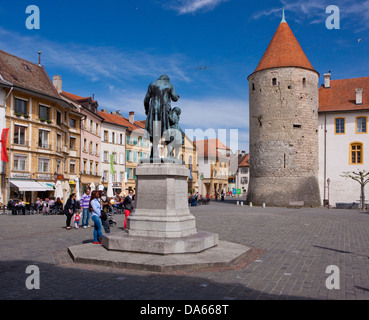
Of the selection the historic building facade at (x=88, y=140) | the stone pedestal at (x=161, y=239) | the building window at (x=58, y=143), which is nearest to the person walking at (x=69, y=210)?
the stone pedestal at (x=161, y=239)

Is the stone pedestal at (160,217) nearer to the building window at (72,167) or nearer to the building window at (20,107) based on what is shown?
the building window at (20,107)

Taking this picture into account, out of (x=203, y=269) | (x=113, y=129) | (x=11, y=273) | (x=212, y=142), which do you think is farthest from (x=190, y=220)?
(x=212, y=142)

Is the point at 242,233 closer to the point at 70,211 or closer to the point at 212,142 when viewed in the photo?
the point at 70,211

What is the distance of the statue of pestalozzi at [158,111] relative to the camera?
29.5ft

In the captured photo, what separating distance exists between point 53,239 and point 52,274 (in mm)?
4882

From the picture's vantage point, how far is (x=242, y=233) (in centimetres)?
1290

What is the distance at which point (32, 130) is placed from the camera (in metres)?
31.8

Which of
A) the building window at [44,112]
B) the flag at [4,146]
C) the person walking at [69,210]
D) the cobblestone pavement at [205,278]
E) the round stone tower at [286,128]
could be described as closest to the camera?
the cobblestone pavement at [205,278]

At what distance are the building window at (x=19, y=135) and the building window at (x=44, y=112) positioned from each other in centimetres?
232

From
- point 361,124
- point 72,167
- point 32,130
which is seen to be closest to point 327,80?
point 361,124

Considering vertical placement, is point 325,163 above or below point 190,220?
above

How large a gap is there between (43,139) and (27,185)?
524cm

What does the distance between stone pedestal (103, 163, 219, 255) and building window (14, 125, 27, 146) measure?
25.2 meters

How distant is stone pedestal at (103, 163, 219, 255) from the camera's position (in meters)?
7.82
